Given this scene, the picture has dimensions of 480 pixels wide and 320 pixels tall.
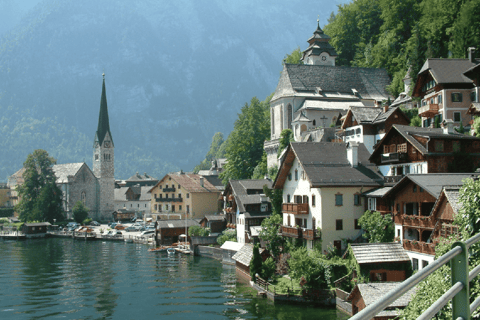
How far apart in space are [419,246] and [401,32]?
67.2 meters

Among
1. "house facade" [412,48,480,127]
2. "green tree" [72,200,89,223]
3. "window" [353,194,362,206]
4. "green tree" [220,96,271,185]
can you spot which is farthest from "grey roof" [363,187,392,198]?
"green tree" [72,200,89,223]

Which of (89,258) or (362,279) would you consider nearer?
(362,279)

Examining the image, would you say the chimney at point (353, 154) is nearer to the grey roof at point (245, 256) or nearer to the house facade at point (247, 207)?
the grey roof at point (245, 256)

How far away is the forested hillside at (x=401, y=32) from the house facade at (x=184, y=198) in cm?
4120

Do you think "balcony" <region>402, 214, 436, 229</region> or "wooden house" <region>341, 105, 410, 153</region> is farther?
"wooden house" <region>341, 105, 410, 153</region>

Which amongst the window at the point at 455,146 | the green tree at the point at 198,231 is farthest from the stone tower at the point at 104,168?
the window at the point at 455,146

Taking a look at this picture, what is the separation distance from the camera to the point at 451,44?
70.9m

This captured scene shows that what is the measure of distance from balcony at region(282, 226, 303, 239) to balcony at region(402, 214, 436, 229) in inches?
479

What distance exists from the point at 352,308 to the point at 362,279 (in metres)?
3.63

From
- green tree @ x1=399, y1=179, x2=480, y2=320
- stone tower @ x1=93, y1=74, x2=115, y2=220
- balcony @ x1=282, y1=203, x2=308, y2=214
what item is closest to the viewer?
green tree @ x1=399, y1=179, x2=480, y2=320

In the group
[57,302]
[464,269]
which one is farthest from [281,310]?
[464,269]

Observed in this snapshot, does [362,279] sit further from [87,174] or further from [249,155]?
[87,174]

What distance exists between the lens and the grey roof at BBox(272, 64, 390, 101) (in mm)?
87831

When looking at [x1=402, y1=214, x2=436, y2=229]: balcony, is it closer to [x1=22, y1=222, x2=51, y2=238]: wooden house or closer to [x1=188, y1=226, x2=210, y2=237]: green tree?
[x1=188, y1=226, x2=210, y2=237]: green tree
